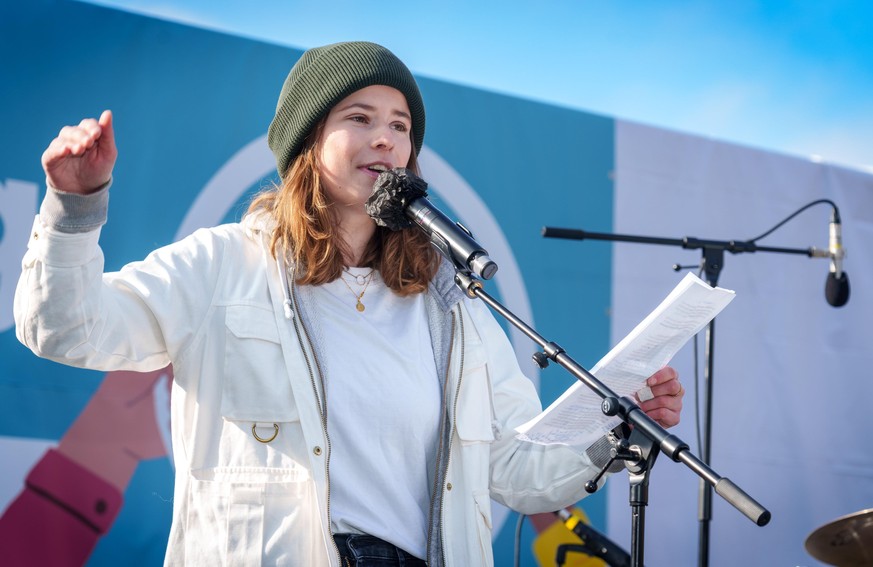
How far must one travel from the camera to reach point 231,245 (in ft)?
5.94

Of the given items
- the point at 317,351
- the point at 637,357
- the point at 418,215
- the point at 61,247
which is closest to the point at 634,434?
the point at 637,357

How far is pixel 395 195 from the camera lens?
1.54 meters

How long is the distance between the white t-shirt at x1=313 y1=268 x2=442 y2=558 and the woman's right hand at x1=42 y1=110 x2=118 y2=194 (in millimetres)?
587

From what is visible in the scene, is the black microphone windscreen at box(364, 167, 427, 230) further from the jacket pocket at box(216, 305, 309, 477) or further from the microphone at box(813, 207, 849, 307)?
the microphone at box(813, 207, 849, 307)

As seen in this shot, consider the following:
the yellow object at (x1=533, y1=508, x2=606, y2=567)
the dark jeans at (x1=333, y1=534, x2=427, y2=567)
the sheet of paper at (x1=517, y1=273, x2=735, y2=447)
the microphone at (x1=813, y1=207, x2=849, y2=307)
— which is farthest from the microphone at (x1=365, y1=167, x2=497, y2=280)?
the microphone at (x1=813, y1=207, x2=849, y2=307)

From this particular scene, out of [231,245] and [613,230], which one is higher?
[613,230]

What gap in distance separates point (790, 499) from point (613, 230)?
152 centimetres

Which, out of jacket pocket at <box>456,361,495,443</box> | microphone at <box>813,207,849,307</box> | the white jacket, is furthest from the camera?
microphone at <box>813,207,849,307</box>

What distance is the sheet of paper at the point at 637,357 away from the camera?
138 cm

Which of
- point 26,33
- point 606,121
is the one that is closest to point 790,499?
point 606,121

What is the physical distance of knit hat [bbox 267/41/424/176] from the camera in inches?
76.4

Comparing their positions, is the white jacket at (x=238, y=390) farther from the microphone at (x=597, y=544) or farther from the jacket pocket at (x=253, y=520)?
the microphone at (x=597, y=544)

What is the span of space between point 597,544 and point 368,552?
148 centimetres

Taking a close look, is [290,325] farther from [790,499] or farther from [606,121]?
[790,499]
